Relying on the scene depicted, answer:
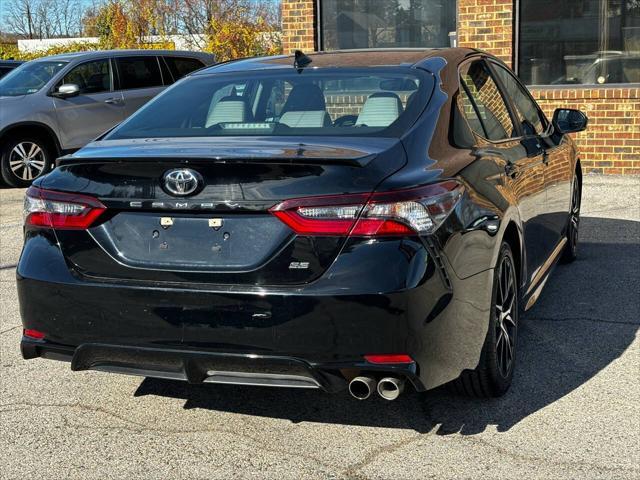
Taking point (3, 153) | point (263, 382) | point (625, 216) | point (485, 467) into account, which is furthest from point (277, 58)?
point (3, 153)

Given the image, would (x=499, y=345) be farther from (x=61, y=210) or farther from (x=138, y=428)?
(x=61, y=210)

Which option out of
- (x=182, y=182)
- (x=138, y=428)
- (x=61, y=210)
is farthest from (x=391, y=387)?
(x=61, y=210)

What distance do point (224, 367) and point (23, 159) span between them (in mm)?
9726

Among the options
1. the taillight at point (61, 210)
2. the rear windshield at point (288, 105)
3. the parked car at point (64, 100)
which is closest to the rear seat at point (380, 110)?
the rear windshield at point (288, 105)

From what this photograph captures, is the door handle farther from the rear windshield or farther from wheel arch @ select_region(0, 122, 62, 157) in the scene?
wheel arch @ select_region(0, 122, 62, 157)

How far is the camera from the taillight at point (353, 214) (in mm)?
3400

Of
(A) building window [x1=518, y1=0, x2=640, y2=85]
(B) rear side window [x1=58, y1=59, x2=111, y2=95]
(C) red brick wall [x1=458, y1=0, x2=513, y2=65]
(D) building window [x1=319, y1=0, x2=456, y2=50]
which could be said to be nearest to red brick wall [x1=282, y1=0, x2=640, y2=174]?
(C) red brick wall [x1=458, y1=0, x2=513, y2=65]

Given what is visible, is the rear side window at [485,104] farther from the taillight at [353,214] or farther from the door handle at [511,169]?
the taillight at [353,214]

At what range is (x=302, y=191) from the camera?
344 centimetres

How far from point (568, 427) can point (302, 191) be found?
1.56 meters

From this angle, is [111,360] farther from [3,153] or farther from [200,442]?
[3,153]

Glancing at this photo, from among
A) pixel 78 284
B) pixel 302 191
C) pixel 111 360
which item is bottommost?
pixel 111 360

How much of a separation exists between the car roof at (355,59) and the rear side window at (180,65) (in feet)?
30.2

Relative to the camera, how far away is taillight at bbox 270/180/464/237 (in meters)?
3.40
